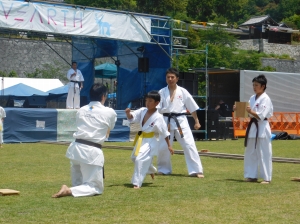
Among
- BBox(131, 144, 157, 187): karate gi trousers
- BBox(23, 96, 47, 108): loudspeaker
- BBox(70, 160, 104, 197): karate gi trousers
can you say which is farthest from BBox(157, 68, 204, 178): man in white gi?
BBox(23, 96, 47, 108): loudspeaker

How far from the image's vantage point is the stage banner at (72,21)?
2136cm

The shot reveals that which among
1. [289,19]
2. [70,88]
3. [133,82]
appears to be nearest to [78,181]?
[70,88]

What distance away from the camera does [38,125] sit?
2288cm

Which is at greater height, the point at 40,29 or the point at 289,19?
the point at 289,19

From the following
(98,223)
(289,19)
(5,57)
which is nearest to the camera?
(98,223)

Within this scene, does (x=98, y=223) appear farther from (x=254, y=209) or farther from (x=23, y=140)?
(x=23, y=140)

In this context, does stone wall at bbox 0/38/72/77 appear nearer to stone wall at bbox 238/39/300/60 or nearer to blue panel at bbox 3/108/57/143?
blue panel at bbox 3/108/57/143

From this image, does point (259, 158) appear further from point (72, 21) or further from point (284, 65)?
point (284, 65)

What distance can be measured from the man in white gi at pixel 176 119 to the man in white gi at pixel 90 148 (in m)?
3.01

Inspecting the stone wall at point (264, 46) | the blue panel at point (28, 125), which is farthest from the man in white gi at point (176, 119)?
the stone wall at point (264, 46)

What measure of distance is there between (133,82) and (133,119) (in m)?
17.8

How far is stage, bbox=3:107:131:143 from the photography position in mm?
22297

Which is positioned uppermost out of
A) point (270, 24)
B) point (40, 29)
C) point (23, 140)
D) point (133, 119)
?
point (270, 24)

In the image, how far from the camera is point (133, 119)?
34.0 feet
